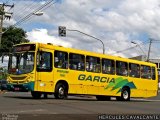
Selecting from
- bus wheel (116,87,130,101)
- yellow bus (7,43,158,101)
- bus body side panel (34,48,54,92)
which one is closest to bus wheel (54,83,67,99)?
yellow bus (7,43,158,101)

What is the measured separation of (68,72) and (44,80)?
1.80 metres

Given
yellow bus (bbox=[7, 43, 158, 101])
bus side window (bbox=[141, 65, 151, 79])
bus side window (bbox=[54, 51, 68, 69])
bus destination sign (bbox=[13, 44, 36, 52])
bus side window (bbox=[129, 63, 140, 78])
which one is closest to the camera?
yellow bus (bbox=[7, 43, 158, 101])

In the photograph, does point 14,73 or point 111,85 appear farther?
point 111,85

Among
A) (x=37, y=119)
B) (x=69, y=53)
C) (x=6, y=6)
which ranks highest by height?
(x=6, y=6)

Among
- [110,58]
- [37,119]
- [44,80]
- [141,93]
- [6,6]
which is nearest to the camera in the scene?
[37,119]

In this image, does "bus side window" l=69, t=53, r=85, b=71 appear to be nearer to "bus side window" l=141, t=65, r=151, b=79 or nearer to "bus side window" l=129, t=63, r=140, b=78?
"bus side window" l=129, t=63, r=140, b=78

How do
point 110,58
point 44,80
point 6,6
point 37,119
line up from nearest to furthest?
point 37,119 → point 44,80 → point 110,58 → point 6,6

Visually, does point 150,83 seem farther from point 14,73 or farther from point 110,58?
point 14,73

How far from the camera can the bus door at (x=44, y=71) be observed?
25203 millimetres

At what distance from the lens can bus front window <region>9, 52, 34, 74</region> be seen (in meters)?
25.4

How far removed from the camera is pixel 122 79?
1212 inches

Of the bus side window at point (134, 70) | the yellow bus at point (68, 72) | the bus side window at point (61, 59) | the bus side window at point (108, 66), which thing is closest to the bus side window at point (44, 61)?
the yellow bus at point (68, 72)

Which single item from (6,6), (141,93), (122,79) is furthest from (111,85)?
(6,6)

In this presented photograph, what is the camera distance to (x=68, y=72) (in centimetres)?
2667
